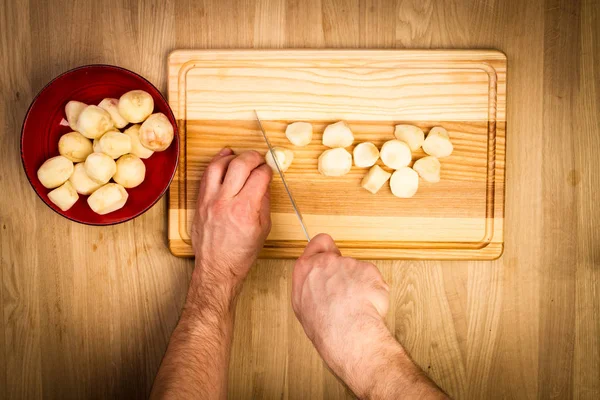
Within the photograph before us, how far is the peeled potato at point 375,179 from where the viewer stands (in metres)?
0.94

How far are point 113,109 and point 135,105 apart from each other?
0.21ft

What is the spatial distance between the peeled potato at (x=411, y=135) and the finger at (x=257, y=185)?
276mm

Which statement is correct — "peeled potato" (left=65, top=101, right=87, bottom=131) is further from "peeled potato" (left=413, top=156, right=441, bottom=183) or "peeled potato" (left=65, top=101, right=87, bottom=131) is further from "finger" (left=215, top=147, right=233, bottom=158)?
"peeled potato" (left=413, top=156, right=441, bottom=183)

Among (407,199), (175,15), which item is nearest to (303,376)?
(407,199)

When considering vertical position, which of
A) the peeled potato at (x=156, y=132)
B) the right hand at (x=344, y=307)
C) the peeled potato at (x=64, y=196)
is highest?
the peeled potato at (x=156, y=132)

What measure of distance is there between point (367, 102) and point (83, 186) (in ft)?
1.95

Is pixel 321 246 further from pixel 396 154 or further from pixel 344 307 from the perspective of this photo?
pixel 396 154

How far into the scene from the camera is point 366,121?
0.96 m

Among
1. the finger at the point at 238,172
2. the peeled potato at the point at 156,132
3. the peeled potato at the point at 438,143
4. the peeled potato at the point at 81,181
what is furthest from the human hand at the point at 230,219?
the peeled potato at the point at 438,143

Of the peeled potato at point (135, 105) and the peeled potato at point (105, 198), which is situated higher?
the peeled potato at point (135, 105)

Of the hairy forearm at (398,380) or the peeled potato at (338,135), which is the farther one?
the peeled potato at (338,135)

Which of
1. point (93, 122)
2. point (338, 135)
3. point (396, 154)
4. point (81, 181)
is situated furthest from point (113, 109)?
point (396, 154)

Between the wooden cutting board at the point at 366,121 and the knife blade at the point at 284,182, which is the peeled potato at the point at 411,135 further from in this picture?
the knife blade at the point at 284,182

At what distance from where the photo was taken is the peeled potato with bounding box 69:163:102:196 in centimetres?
91
